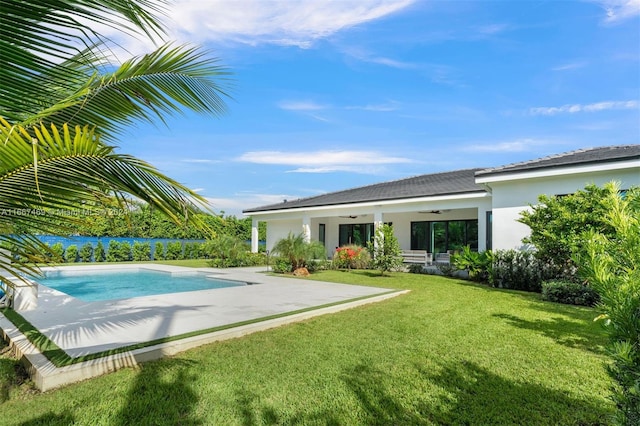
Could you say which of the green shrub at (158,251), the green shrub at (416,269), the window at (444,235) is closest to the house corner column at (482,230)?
the green shrub at (416,269)

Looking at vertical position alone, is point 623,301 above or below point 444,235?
below

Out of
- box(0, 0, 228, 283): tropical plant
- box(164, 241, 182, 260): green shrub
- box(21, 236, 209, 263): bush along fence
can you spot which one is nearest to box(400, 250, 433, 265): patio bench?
box(21, 236, 209, 263): bush along fence

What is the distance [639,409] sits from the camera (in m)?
1.89

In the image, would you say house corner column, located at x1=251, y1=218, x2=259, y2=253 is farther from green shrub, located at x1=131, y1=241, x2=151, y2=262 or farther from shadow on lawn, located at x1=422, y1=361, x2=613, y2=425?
shadow on lawn, located at x1=422, y1=361, x2=613, y2=425

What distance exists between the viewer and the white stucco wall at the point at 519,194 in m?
11.8

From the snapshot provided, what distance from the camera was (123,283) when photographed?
15602mm

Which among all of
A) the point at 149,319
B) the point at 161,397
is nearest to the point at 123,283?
the point at 149,319

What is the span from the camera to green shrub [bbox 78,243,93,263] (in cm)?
2234

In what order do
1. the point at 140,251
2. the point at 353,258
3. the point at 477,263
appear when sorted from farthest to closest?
1. the point at 140,251
2. the point at 353,258
3. the point at 477,263

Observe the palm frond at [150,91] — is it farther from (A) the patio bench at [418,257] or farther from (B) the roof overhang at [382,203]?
(A) the patio bench at [418,257]

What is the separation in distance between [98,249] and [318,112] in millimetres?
17350

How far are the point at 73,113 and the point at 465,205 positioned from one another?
51.2 feet

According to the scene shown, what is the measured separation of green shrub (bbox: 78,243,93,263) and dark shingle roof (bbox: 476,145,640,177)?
929 inches

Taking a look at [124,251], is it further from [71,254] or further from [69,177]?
[69,177]
